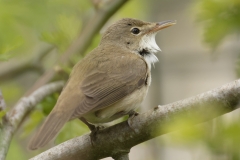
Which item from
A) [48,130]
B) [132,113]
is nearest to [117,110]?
[132,113]

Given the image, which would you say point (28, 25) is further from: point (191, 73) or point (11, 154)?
point (191, 73)

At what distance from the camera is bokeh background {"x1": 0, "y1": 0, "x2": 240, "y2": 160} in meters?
1.44

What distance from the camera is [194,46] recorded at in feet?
29.2

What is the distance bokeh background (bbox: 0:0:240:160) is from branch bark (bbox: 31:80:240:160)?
0.12 meters

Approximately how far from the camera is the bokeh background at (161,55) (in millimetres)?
1438

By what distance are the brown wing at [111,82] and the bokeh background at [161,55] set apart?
38 cm

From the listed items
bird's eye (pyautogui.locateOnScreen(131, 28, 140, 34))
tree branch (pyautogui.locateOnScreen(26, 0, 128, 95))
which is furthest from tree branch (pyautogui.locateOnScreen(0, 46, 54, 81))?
bird's eye (pyautogui.locateOnScreen(131, 28, 140, 34))

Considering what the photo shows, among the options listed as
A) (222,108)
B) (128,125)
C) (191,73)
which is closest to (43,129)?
(128,125)

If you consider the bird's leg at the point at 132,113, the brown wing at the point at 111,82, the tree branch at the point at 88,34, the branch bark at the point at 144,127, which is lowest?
the branch bark at the point at 144,127

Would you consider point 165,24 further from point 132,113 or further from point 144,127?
point 144,127

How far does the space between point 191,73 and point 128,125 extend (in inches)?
245

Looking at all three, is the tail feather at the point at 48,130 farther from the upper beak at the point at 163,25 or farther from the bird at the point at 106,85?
the upper beak at the point at 163,25

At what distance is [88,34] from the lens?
4.15 meters

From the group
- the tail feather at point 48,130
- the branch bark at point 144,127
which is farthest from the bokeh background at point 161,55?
the tail feather at point 48,130
